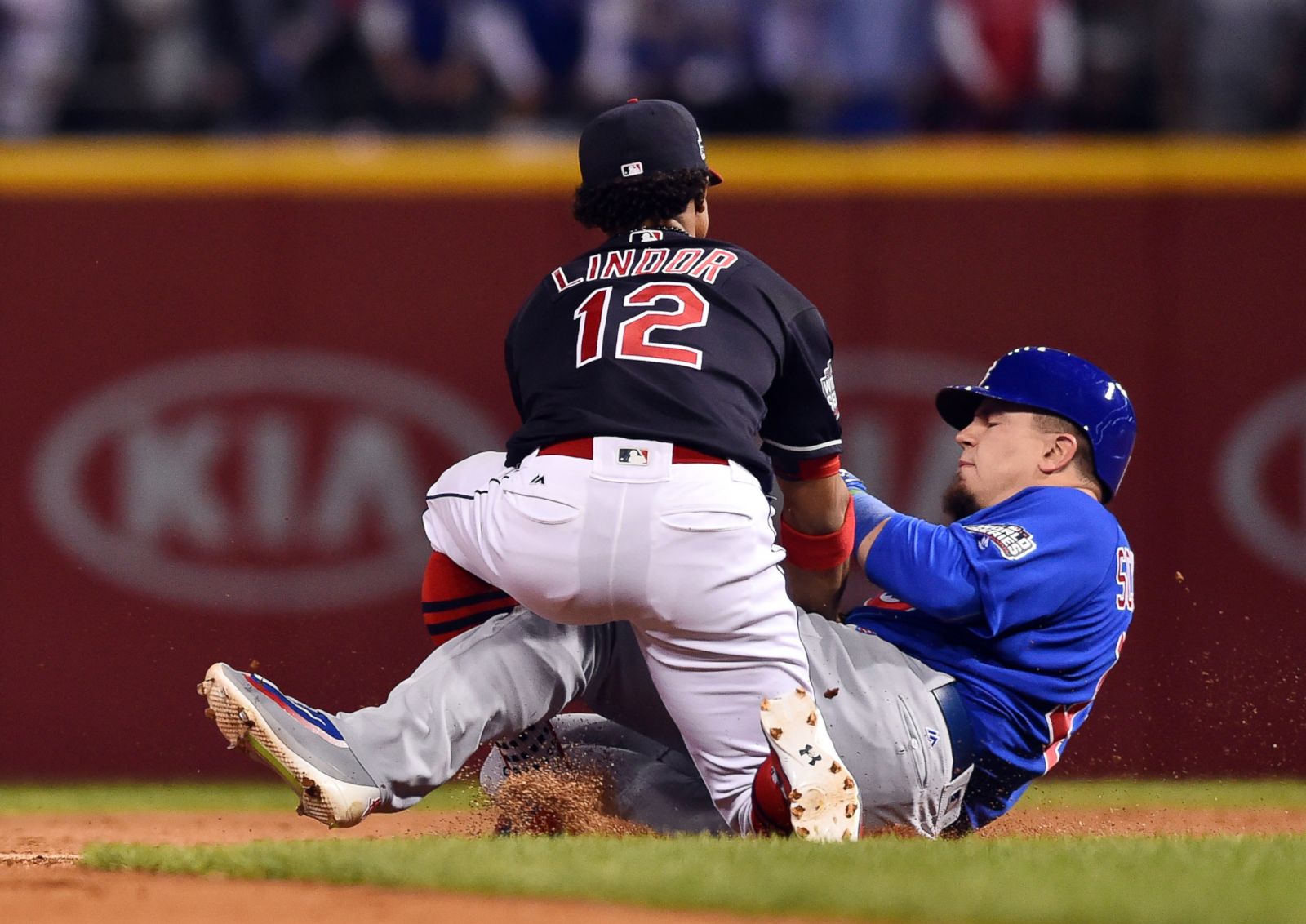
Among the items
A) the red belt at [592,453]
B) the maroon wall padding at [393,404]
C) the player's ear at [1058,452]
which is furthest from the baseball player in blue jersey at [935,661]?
the maroon wall padding at [393,404]

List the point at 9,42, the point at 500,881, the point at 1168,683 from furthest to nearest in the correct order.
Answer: the point at 9,42
the point at 1168,683
the point at 500,881

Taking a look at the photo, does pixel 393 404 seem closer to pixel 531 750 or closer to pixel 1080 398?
pixel 531 750

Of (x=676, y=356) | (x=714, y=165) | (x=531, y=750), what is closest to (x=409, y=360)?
(x=714, y=165)

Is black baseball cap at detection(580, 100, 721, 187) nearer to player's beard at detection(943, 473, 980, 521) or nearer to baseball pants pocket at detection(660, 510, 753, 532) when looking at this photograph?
baseball pants pocket at detection(660, 510, 753, 532)

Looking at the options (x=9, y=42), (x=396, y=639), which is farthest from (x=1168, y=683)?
(x=9, y=42)

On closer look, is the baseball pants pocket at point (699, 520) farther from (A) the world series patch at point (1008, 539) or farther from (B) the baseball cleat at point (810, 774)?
(A) the world series patch at point (1008, 539)

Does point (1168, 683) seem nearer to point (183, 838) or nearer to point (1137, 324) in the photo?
point (1137, 324)
